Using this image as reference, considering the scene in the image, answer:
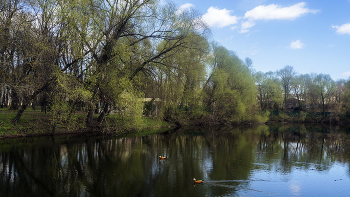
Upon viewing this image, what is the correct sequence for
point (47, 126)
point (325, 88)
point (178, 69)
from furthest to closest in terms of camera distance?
point (325, 88), point (178, 69), point (47, 126)

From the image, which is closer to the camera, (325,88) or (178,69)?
(178,69)

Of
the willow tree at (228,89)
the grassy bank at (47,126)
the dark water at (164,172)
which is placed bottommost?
the dark water at (164,172)

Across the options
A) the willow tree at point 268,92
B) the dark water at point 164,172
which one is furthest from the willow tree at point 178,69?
the willow tree at point 268,92

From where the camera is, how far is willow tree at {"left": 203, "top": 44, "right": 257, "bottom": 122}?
4072 cm

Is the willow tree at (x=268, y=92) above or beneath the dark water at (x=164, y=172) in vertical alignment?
above

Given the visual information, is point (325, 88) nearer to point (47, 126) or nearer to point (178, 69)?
point (178, 69)

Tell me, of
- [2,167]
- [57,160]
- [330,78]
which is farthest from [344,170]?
[330,78]

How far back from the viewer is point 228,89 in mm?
40656

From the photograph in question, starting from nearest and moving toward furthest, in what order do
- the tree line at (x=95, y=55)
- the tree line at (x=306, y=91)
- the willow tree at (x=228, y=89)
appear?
the tree line at (x=95, y=55) → the willow tree at (x=228, y=89) → the tree line at (x=306, y=91)

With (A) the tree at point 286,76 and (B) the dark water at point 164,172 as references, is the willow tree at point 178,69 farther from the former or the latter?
(A) the tree at point 286,76

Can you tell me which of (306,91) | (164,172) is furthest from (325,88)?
(164,172)

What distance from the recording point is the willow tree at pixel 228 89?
134 ft

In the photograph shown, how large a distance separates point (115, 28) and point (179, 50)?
673 cm

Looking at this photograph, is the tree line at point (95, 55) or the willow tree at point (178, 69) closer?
the tree line at point (95, 55)
